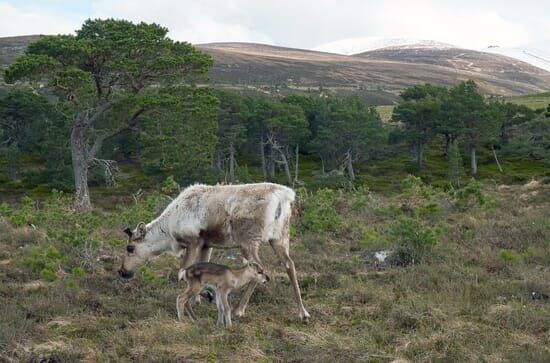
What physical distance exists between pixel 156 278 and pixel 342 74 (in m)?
194

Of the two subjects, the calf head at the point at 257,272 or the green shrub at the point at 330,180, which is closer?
the calf head at the point at 257,272

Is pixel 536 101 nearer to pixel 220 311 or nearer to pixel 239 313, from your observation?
pixel 239 313

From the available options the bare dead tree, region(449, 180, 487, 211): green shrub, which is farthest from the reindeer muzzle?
the bare dead tree

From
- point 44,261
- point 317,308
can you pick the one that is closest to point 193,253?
point 317,308

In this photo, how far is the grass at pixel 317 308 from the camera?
6480 millimetres

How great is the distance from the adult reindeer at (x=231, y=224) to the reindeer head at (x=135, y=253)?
0.76ft

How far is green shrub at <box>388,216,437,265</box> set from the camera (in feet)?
35.3

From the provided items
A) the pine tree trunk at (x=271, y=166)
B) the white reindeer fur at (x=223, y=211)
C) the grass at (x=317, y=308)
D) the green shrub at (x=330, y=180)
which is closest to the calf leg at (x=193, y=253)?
the white reindeer fur at (x=223, y=211)

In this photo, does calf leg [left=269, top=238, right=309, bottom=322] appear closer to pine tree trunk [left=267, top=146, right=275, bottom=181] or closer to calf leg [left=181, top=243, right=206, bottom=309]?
calf leg [left=181, top=243, right=206, bottom=309]

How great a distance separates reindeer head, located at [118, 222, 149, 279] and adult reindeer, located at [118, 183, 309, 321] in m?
0.23

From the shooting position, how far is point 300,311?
7867 mm

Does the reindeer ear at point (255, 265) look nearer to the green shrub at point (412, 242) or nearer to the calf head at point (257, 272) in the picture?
the calf head at point (257, 272)

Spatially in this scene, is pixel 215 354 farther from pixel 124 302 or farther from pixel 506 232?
pixel 506 232

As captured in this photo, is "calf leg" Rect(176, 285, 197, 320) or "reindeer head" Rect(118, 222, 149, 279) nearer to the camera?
"calf leg" Rect(176, 285, 197, 320)
